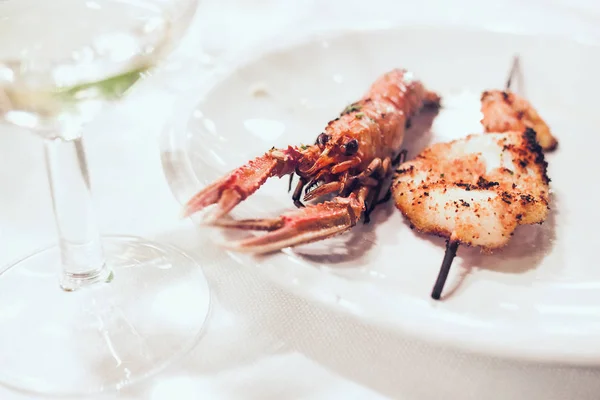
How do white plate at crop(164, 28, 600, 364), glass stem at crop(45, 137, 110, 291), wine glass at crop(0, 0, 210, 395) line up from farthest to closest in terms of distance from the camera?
glass stem at crop(45, 137, 110, 291)
white plate at crop(164, 28, 600, 364)
wine glass at crop(0, 0, 210, 395)

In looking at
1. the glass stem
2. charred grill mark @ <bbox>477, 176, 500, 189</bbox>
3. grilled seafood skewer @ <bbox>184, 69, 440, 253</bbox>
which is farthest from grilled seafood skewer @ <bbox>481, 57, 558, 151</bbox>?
the glass stem

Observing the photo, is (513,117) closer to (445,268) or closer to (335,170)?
(335,170)

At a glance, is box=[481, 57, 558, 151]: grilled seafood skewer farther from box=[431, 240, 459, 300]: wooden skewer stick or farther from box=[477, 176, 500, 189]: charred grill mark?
box=[431, 240, 459, 300]: wooden skewer stick

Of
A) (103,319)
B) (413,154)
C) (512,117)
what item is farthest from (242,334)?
(512,117)

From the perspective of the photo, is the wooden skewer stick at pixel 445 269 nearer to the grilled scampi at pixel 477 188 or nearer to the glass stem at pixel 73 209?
the grilled scampi at pixel 477 188

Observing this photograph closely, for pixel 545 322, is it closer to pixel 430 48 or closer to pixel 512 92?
pixel 512 92

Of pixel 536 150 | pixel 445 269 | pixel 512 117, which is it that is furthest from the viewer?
pixel 512 117

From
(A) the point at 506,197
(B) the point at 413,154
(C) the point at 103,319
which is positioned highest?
(A) the point at 506,197

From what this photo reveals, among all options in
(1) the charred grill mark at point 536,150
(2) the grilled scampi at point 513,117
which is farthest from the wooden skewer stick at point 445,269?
(2) the grilled scampi at point 513,117
